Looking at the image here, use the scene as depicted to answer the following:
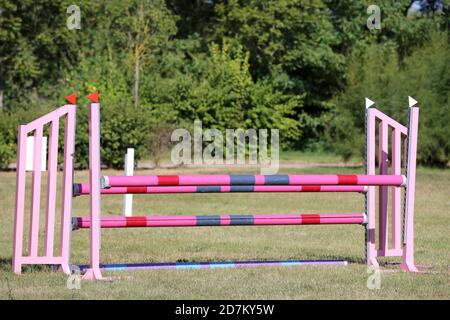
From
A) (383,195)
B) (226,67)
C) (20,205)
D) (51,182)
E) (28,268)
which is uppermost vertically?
(226,67)

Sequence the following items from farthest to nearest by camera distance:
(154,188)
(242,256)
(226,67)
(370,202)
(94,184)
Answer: (226,67) < (242,256) < (370,202) < (154,188) < (94,184)

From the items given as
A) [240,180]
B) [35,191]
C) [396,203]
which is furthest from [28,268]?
[396,203]

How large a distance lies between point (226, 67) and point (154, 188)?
3020 cm

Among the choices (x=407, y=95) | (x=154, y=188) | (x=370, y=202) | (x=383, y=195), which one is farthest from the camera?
(x=407, y=95)

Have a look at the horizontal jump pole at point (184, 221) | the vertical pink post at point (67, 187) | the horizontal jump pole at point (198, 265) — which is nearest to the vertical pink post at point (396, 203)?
the horizontal jump pole at point (198, 265)

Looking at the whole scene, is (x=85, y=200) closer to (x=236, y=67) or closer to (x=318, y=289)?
(x=318, y=289)

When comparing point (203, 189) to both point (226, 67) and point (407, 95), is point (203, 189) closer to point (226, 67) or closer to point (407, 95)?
point (407, 95)

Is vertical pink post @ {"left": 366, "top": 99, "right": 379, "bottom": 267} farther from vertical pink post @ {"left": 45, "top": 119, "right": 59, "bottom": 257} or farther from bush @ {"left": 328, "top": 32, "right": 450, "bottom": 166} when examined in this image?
bush @ {"left": 328, "top": 32, "right": 450, "bottom": 166}

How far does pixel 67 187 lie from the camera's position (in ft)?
28.2

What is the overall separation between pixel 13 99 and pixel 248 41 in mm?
13430

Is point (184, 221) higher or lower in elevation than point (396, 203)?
lower

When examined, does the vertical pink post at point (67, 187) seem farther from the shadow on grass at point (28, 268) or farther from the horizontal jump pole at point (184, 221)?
the shadow on grass at point (28, 268)

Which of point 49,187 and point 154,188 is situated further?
point 154,188
